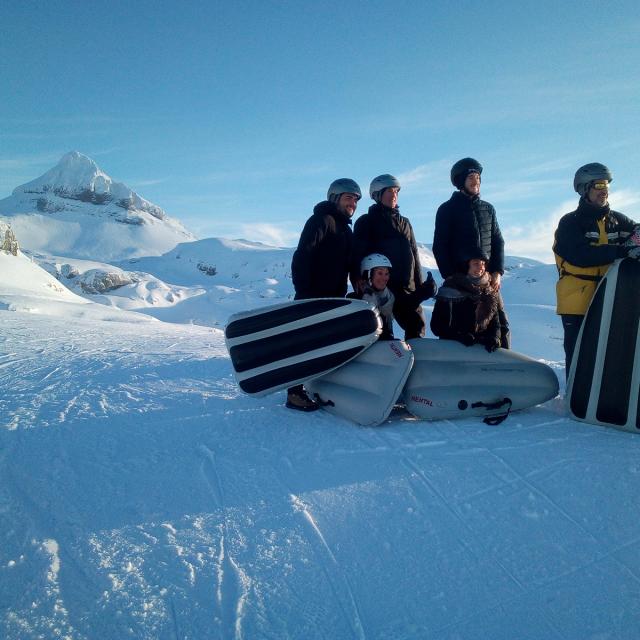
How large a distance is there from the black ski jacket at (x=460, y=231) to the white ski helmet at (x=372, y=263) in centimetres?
62

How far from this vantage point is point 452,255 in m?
4.16

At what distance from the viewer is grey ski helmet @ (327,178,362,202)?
12.7ft

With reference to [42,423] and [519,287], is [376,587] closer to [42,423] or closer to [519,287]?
[42,423]

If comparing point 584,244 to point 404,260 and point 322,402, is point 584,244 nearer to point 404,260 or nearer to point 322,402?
point 404,260

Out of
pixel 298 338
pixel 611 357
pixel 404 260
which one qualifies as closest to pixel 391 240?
pixel 404 260

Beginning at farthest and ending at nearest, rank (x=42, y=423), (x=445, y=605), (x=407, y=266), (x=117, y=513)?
(x=407, y=266) → (x=42, y=423) → (x=117, y=513) → (x=445, y=605)

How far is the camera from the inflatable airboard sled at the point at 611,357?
124 inches

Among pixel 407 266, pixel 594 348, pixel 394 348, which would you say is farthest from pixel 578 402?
pixel 407 266

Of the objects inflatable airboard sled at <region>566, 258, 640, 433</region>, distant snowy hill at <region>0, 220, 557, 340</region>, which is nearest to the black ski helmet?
inflatable airboard sled at <region>566, 258, 640, 433</region>

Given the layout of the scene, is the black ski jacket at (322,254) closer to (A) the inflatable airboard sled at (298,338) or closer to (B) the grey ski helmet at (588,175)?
(A) the inflatable airboard sled at (298,338)

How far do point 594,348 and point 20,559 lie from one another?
3.86 metres

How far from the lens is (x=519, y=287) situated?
3388 centimetres

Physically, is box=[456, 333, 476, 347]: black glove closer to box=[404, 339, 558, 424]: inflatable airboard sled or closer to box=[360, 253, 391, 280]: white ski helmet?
box=[404, 339, 558, 424]: inflatable airboard sled

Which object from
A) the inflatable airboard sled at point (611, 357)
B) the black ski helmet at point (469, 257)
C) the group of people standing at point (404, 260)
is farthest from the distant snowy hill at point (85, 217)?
the inflatable airboard sled at point (611, 357)
